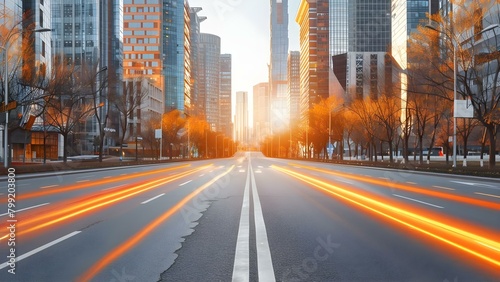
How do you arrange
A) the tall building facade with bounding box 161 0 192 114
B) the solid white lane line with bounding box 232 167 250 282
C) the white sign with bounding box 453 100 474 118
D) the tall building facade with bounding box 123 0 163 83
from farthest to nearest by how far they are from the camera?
the tall building facade with bounding box 161 0 192 114 → the tall building facade with bounding box 123 0 163 83 → the white sign with bounding box 453 100 474 118 → the solid white lane line with bounding box 232 167 250 282

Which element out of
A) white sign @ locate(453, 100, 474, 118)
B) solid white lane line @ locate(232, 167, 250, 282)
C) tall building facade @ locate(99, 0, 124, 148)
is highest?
tall building facade @ locate(99, 0, 124, 148)

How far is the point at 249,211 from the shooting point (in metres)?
11.6

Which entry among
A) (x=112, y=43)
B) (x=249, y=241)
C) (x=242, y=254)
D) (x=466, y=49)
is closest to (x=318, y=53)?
(x=112, y=43)

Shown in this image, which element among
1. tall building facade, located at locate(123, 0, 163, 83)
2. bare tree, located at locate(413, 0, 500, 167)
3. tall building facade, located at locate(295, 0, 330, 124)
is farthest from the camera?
tall building facade, located at locate(295, 0, 330, 124)

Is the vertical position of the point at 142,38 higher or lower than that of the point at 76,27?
higher

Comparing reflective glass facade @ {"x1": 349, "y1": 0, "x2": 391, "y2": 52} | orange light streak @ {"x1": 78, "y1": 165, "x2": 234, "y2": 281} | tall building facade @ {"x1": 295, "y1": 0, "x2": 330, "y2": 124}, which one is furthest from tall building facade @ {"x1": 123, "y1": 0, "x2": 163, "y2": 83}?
orange light streak @ {"x1": 78, "y1": 165, "x2": 234, "y2": 281}

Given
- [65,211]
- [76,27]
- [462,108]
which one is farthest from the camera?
[76,27]

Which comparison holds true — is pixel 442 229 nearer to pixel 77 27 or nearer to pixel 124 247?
pixel 124 247

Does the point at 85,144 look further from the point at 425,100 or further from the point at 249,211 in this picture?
the point at 249,211

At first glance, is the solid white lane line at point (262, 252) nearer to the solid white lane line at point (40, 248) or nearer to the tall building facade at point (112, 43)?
the solid white lane line at point (40, 248)

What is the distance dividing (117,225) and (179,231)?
164 centimetres

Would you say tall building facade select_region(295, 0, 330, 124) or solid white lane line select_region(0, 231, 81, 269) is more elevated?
tall building facade select_region(295, 0, 330, 124)

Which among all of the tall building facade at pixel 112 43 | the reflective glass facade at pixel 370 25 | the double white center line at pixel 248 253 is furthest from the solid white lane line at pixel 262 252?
the reflective glass facade at pixel 370 25

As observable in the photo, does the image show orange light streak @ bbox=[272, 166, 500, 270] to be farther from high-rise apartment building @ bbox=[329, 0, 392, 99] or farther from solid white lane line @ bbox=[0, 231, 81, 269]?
high-rise apartment building @ bbox=[329, 0, 392, 99]
